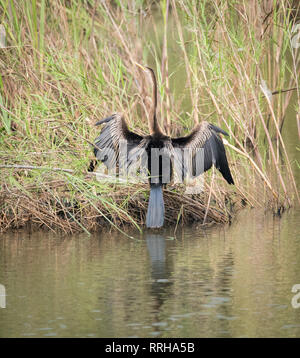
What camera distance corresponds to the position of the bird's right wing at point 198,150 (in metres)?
9.15

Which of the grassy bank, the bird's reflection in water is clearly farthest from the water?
the grassy bank

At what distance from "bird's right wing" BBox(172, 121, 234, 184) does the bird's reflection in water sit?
70 cm

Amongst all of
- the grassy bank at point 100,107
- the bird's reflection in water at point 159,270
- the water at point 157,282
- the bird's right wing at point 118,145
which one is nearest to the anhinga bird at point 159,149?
the bird's right wing at point 118,145

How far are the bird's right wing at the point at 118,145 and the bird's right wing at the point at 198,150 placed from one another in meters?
0.34

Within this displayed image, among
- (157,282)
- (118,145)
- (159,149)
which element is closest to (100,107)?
(118,145)

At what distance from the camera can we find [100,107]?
10102mm

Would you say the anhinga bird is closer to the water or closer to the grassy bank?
the grassy bank

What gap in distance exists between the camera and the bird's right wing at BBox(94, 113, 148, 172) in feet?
30.0

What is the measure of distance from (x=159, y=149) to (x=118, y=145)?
43 cm

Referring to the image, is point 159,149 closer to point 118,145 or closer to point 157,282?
point 118,145

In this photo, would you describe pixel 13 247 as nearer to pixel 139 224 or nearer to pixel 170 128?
pixel 139 224

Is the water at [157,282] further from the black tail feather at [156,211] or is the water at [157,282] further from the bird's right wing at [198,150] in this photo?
the bird's right wing at [198,150]

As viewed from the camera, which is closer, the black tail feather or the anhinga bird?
the black tail feather
